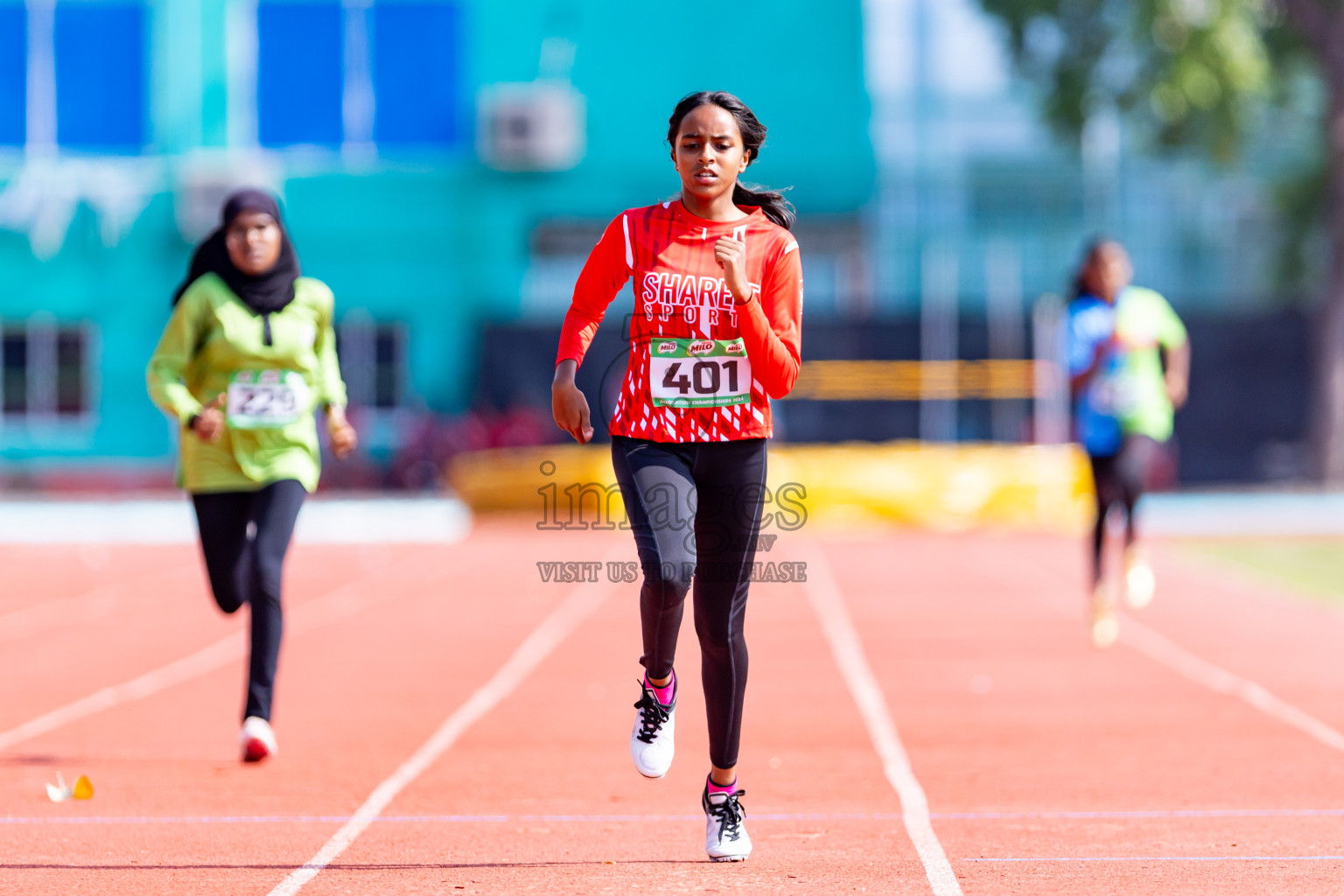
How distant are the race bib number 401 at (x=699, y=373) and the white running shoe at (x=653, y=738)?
766 mm

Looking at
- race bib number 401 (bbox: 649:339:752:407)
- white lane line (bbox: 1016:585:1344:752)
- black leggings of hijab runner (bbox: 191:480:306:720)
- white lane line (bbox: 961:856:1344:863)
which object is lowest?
white lane line (bbox: 1016:585:1344:752)

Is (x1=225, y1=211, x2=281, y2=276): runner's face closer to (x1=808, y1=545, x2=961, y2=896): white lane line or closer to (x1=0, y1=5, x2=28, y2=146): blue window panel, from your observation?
(x1=808, y1=545, x2=961, y2=896): white lane line

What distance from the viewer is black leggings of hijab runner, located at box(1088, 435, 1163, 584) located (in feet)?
33.0

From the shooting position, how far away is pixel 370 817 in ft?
18.7

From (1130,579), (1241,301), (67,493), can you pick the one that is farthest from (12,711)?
(1241,301)

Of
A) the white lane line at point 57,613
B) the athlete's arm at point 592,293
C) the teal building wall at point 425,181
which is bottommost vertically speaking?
the white lane line at point 57,613

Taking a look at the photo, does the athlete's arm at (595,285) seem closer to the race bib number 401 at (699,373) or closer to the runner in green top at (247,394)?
the race bib number 401 at (699,373)

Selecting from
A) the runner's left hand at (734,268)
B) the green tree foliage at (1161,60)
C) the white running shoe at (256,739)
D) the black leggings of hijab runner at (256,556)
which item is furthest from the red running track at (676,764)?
the green tree foliage at (1161,60)

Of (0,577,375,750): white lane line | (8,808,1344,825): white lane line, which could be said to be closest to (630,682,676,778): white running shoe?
(8,808,1344,825): white lane line

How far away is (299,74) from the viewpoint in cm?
3105

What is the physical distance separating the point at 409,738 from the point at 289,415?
4.35ft

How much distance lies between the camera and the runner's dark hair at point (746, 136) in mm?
4918

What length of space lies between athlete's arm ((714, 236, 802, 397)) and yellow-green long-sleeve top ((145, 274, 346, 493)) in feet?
8.57

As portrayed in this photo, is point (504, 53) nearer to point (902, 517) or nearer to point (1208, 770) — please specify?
point (902, 517)
